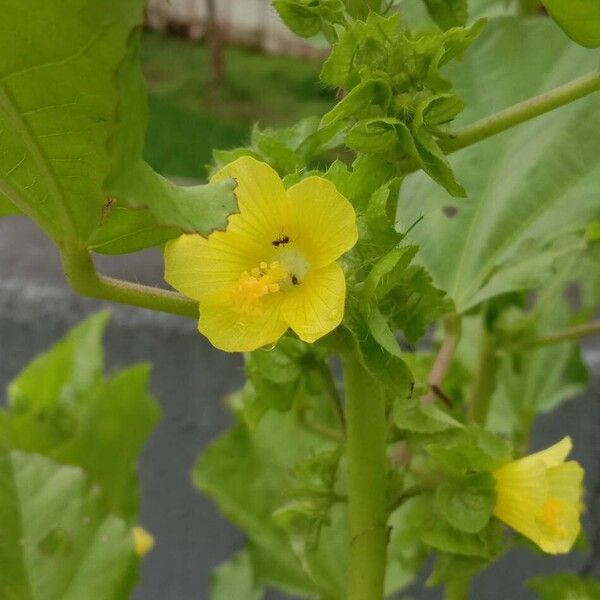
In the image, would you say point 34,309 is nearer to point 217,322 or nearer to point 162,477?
point 162,477

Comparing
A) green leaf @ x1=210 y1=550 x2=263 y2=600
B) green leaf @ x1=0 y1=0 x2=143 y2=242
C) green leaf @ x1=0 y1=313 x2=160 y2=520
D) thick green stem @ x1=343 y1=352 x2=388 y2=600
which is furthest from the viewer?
green leaf @ x1=210 y1=550 x2=263 y2=600

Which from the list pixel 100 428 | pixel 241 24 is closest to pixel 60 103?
pixel 100 428

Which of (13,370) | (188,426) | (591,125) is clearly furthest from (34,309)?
(591,125)

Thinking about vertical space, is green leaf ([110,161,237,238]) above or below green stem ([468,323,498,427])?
above

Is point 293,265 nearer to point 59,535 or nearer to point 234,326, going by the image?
point 234,326

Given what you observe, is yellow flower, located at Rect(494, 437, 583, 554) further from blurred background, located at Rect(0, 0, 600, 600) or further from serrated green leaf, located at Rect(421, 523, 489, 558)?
blurred background, located at Rect(0, 0, 600, 600)

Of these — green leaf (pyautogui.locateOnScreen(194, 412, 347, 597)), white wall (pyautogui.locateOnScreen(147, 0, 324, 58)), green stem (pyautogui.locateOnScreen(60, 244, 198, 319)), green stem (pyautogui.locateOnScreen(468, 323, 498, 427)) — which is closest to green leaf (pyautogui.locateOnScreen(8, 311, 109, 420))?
green leaf (pyautogui.locateOnScreen(194, 412, 347, 597))
